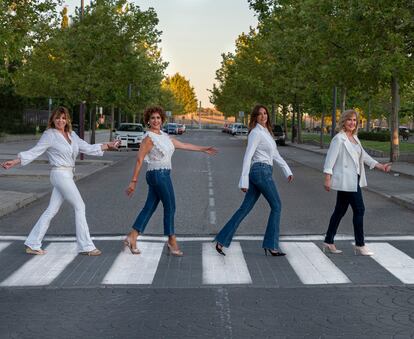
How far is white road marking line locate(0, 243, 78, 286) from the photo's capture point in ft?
23.5

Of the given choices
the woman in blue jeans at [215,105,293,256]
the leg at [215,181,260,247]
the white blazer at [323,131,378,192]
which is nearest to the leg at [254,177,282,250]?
the woman in blue jeans at [215,105,293,256]

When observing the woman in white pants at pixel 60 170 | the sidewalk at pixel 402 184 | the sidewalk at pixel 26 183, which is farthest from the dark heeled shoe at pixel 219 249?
the sidewalk at pixel 402 184

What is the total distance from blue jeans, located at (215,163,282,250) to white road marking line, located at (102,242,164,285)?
35.7 inches

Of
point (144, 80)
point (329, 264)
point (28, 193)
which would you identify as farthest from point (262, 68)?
point (329, 264)

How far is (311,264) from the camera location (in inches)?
318

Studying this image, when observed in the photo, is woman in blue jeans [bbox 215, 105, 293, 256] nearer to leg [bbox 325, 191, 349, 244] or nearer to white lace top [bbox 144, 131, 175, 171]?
leg [bbox 325, 191, 349, 244]

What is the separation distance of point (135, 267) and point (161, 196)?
0.95 m

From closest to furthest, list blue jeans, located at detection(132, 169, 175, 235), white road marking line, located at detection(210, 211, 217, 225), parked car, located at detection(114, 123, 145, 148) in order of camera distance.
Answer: blue jeans, located at detection(132, 169, 175, 235)
white road marking line, located at detection(210, 211, 217, 225)
parked car, located at detection(114, 123, 145, 148)

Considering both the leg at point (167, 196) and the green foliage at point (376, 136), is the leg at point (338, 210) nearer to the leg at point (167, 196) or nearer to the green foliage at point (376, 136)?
the leg at point (167, 196)

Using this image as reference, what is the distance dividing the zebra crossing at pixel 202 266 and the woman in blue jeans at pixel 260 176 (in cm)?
24

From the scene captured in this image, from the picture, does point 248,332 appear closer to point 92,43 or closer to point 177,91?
point 92,43

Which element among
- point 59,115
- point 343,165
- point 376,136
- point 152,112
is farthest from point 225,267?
point 376,136

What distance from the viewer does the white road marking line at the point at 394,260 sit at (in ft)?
Result: 24.7

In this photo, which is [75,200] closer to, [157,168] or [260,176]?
[157,168]
